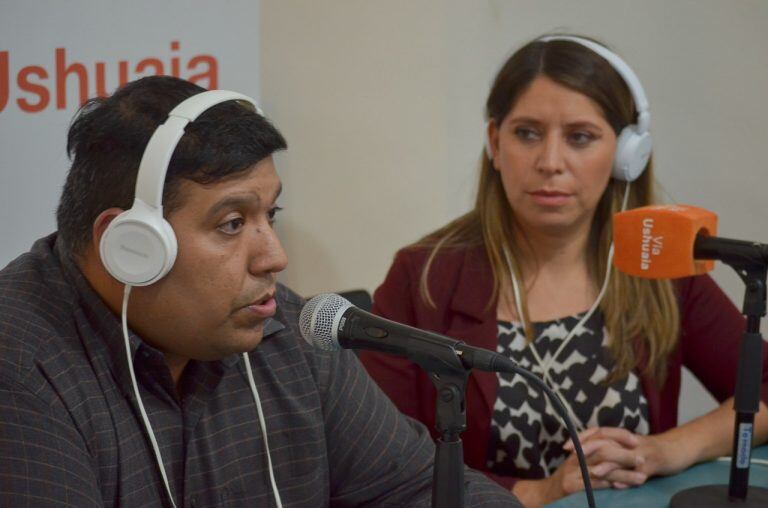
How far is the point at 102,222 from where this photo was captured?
1172mm

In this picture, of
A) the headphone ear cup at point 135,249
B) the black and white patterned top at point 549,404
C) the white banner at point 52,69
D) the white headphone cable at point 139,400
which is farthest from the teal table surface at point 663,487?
the white banner at point 52,69

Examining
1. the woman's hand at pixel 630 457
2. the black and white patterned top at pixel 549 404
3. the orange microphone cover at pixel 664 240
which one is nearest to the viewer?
the orange microphone cover at pixel 664 240

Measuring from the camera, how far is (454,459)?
95 cm

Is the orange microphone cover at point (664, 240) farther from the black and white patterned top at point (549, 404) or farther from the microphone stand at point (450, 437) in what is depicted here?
the microphone stand at point (450, 437)

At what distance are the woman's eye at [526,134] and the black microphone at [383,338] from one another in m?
1.03

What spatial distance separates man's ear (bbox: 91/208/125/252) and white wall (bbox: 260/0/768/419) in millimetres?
1433

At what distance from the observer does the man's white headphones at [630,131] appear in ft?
6.41

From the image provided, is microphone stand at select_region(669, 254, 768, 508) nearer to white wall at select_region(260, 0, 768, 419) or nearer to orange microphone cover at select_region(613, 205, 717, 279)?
orange microphone cover at select_region(613, 205, 717, 279)

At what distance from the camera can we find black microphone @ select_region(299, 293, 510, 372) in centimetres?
94

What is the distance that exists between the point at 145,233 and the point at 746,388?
90cm

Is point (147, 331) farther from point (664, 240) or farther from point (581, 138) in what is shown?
point (581, 138)

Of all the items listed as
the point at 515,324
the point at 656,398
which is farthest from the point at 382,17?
the point at 656,398

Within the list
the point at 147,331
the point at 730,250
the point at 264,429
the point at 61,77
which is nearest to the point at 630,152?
the point at 730,250

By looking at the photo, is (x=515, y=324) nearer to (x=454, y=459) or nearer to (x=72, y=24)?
(x=454, y=459)
